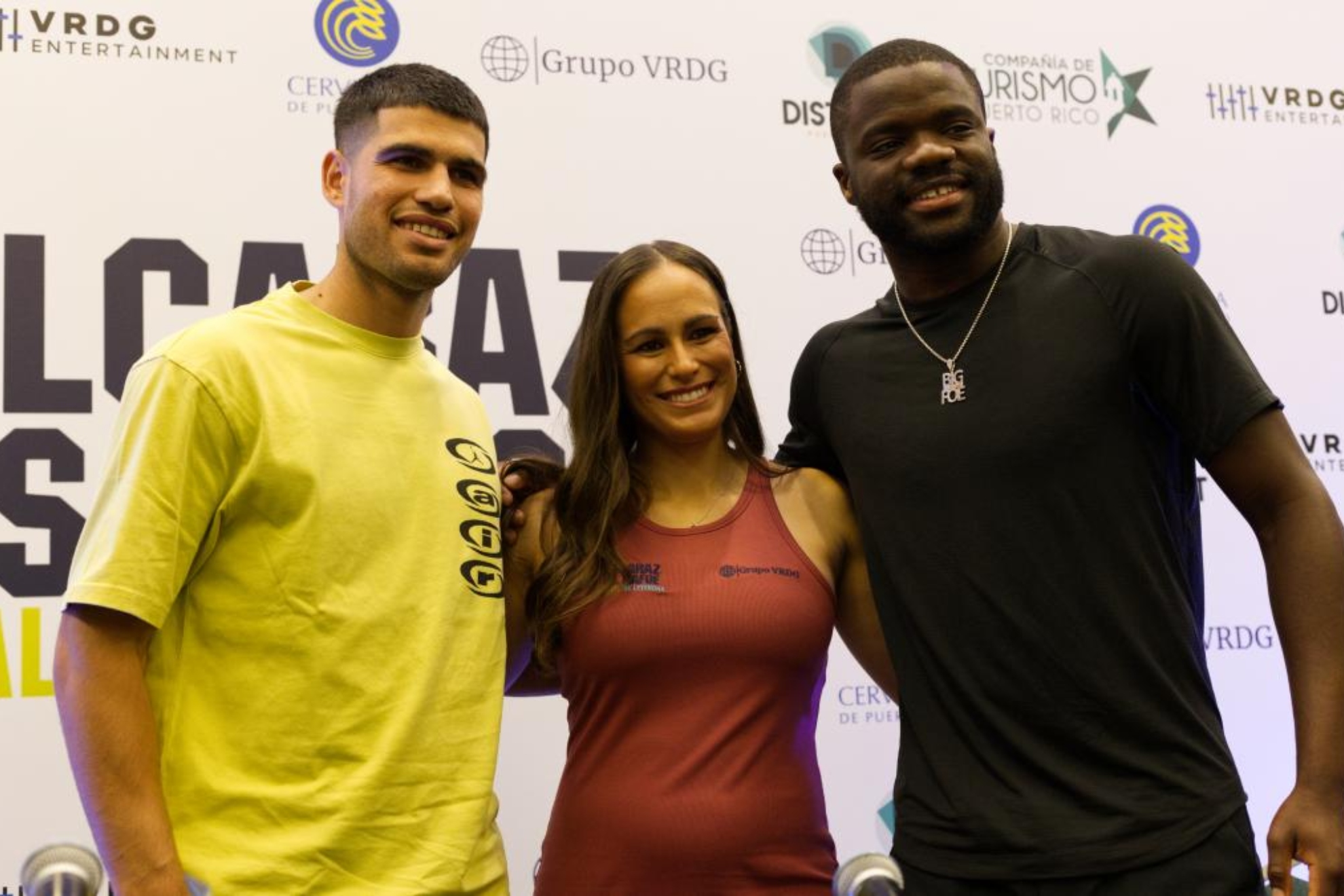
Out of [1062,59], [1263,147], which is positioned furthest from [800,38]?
[1263,147]

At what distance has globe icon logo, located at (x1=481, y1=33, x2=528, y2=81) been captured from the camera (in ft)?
8.86

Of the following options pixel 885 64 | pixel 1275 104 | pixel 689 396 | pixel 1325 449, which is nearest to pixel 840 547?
pixel 689 396

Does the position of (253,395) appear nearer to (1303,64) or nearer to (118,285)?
(118,285)

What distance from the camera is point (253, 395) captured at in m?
1.47

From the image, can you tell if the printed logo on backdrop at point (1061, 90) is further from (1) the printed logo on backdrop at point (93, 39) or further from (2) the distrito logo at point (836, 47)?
(1) the printed logo on backdrop at point (93, 39)

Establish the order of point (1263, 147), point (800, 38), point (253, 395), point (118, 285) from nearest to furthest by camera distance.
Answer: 1. point (253, 395)
2. point (118, 285)
3. point (800, 38)
4. point (1263, 147)

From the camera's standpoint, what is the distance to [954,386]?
1619 millimetres

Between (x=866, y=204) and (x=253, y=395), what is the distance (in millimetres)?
784

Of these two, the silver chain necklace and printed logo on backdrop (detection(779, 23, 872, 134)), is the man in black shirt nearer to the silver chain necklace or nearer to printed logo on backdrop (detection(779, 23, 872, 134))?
the silver chain necklace

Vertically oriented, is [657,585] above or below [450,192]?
below

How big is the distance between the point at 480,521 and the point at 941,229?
67 cm

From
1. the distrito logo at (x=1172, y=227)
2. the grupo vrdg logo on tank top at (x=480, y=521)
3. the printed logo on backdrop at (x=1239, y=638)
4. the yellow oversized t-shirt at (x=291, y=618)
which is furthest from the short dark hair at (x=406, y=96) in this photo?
the printed logo on backdrop at (x=1239, y=638)

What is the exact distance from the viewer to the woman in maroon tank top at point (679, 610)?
1.65 meters

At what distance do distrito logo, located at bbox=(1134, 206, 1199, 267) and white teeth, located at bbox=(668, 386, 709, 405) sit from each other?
157cm
